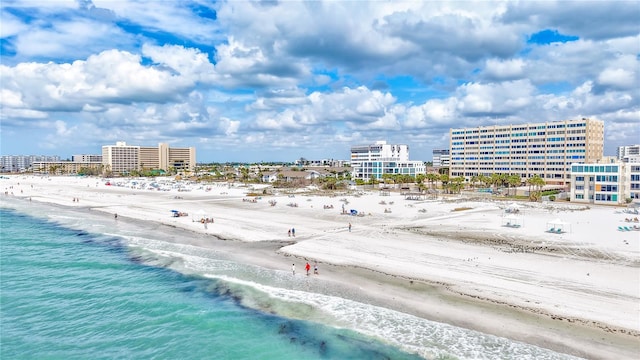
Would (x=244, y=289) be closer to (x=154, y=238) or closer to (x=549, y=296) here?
(x=549, y=296)

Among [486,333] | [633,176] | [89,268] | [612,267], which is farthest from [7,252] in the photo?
[633,176]

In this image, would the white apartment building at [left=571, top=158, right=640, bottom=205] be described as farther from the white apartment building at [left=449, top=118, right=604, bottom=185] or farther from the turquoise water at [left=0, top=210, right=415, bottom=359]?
the turquoise water at [left=0, top=210, right=415, bottom=359]

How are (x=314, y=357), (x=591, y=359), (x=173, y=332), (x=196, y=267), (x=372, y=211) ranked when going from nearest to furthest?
(x=591, y=359)
(x=314, y=357)
(x=173, y=332)
(x=196, y=267)
(x=372, y=211)

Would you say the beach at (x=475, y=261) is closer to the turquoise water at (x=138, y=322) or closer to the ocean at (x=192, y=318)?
the ocean at (x=192, y=318)

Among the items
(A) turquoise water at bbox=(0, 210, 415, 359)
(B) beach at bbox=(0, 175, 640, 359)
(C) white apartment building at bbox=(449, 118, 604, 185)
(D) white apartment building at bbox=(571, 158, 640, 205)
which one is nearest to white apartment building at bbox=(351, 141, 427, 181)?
(C) white apartment building at bbox=(449, 118, 604, 185)

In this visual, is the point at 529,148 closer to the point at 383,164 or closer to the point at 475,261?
the point at 383,164

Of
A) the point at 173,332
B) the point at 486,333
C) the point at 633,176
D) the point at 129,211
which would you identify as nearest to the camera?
the point at 486,333
